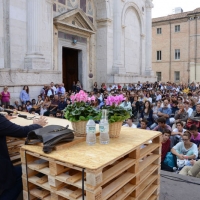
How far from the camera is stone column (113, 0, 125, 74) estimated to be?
61.9 feet

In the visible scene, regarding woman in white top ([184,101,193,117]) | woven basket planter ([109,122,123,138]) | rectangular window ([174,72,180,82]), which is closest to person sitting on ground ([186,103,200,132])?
woman in white top ([184,101,193,117])

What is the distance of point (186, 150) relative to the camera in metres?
5.75

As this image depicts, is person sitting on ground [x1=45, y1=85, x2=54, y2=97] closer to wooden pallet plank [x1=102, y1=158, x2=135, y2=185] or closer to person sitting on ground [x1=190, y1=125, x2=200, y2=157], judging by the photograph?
person sitting on ground [x1=190, y1=125, x2=200, y2=157]

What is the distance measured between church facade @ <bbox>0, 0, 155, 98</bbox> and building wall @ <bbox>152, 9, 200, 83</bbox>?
19.1 meters

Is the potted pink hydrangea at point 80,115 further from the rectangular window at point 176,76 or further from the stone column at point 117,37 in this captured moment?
the rectangular window at point 176,76

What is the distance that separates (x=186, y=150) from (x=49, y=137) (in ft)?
14.2

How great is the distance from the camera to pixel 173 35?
41438 mm

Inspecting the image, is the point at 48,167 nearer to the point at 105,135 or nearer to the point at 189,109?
the point at 105,135

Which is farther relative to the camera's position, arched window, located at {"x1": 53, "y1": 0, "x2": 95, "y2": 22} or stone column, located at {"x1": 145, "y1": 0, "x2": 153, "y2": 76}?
stone column, located at {"x1": 145, "y1": 0, "x2": 153, "y2": 76}

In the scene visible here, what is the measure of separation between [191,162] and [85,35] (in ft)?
46.5

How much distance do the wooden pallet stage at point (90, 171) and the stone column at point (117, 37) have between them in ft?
54.1

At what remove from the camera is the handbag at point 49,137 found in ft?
7.70

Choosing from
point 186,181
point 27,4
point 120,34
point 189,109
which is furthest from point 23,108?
point 120,34

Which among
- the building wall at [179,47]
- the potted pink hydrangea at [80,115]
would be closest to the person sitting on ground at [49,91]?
the potted pink hydrangea at [80,115]
